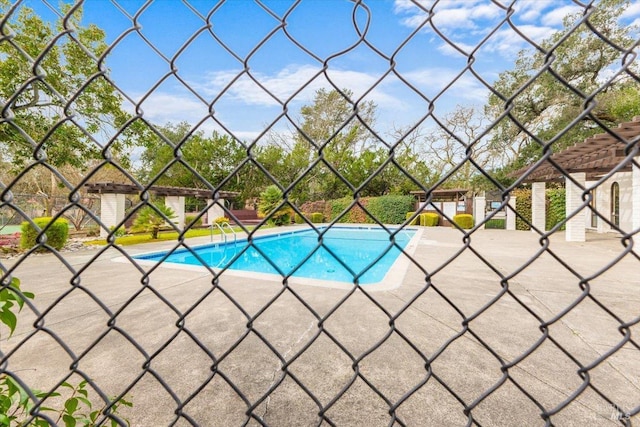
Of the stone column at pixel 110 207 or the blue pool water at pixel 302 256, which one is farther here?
the stone column at pixel 110 207

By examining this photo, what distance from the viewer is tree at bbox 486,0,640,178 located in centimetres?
1070

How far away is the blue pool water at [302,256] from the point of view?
5918 mm

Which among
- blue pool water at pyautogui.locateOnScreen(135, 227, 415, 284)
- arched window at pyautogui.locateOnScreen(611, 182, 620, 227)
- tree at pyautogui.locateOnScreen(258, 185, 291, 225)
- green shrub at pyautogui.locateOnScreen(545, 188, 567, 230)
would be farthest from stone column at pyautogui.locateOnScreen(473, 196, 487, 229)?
tree at pyautogui.locateOnScreen(258, 185, 291, 225)

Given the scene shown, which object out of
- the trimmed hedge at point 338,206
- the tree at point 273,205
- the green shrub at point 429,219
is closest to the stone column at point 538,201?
the green shrub at point 429,219

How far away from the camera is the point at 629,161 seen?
0.61 meters

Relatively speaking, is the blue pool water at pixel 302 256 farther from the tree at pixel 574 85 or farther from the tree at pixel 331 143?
the tree at pixel 331 143

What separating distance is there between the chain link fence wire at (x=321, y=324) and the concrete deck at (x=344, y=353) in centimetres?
1

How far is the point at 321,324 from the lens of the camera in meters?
0.73

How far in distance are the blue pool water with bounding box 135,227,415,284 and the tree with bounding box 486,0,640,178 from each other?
7.28 metres

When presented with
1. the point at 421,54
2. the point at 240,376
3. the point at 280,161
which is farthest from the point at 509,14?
the point at 280,161

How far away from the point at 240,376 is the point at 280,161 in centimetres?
1846

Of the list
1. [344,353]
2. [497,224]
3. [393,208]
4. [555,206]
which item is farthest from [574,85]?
[344,353]

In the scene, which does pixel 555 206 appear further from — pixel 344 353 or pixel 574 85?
pixel 344 353

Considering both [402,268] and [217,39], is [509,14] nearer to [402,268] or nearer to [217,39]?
[217,39]
